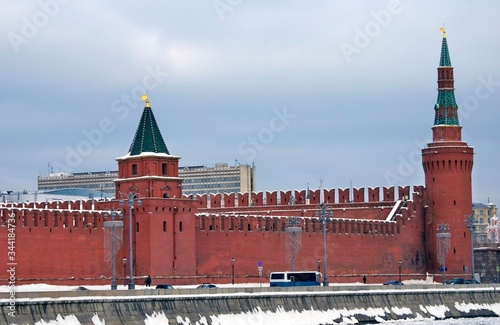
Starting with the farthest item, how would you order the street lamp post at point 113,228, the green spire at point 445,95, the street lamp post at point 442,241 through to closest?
1. the green spire at point 445,95
2. the street lamp post at point 442,241
3. the street lamp post at point 113,228

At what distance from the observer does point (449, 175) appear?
91.7 m

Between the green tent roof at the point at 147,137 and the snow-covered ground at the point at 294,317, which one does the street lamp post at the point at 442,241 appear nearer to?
the snow-covered ground at the point at 294,317

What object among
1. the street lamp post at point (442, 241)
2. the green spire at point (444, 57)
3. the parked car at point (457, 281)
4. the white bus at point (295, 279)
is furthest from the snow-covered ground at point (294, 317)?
the green spire at point (444, 57)

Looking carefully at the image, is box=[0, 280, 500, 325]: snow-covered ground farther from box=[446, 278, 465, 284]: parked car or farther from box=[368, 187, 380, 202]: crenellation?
box=[368, 187, 380, 202]: crenellation

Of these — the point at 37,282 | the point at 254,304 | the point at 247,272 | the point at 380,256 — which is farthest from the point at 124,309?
the point at 380,256

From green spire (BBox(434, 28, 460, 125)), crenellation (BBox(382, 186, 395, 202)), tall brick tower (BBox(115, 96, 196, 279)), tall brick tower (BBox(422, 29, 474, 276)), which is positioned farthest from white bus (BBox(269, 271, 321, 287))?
green spire (BBox(434, 28, 460, 125))

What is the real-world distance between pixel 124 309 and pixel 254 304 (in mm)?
8774

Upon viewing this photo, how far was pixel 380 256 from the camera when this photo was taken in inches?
3546

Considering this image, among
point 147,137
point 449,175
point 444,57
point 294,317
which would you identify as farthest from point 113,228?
point 444,57

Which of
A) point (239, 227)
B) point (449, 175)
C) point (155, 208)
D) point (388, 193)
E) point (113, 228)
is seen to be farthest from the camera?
point (388, 193)

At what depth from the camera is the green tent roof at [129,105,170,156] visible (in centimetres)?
7462

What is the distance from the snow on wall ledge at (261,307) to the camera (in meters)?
51.5

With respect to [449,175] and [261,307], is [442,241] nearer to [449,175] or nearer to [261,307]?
[449,175]

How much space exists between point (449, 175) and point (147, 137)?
2551 centimetres
